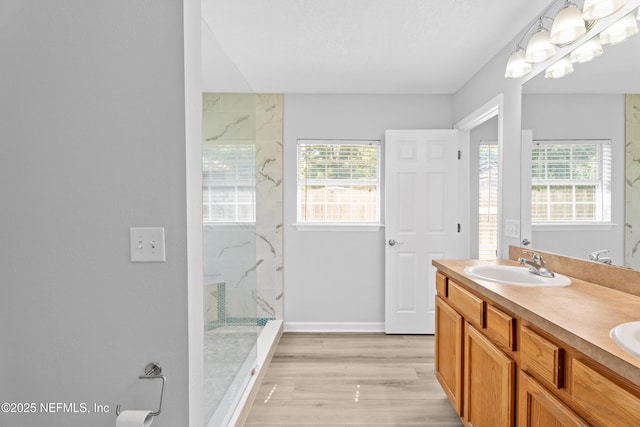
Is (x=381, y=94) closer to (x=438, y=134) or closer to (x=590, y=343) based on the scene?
(x=438, y=134)

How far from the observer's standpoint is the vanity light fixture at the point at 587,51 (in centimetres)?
168

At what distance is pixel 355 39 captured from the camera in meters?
2.38

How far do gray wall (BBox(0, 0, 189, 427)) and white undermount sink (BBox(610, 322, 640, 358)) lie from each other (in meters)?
1.25

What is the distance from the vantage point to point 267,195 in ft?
11.5

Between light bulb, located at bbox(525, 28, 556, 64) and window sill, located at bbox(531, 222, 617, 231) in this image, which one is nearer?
window sill, located at bbox(531, 222, 617, 231)

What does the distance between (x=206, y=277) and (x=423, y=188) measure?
2367 mm

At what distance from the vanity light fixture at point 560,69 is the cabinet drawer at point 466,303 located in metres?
1.32

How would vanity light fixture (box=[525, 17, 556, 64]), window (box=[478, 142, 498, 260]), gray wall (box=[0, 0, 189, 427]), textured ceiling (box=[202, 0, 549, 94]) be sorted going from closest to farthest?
gray wall (box=[0, 0, 189, 427]), vanity light fixture (box=[525, 17, 556, 64]), textured ceiling (box=[202, 0, 549, 94]), window (box=[478, 142, 498, 260])

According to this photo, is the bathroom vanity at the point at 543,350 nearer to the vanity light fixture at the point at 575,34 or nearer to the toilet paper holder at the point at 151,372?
the vanity light fixture at the point at 575,34

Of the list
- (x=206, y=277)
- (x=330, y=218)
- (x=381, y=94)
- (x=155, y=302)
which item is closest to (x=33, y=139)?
(x=155, y=302)

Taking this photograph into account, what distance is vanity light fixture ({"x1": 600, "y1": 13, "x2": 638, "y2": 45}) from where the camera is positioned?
4.88 feet

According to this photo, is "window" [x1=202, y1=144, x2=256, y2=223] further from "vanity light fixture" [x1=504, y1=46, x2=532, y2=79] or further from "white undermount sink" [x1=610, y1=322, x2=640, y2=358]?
"vanity light fixture" [x1=504, y1=46, x2=532, y2=79]

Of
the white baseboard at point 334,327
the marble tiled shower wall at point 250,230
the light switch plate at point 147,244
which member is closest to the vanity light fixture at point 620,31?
the marble tiled shower wall at point 250,230

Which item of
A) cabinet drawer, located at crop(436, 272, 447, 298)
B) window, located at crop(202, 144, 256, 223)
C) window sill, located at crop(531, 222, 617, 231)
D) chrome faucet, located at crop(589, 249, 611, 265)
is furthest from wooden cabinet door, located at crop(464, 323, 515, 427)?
window, located at crop(202, 144, 256, 223)
